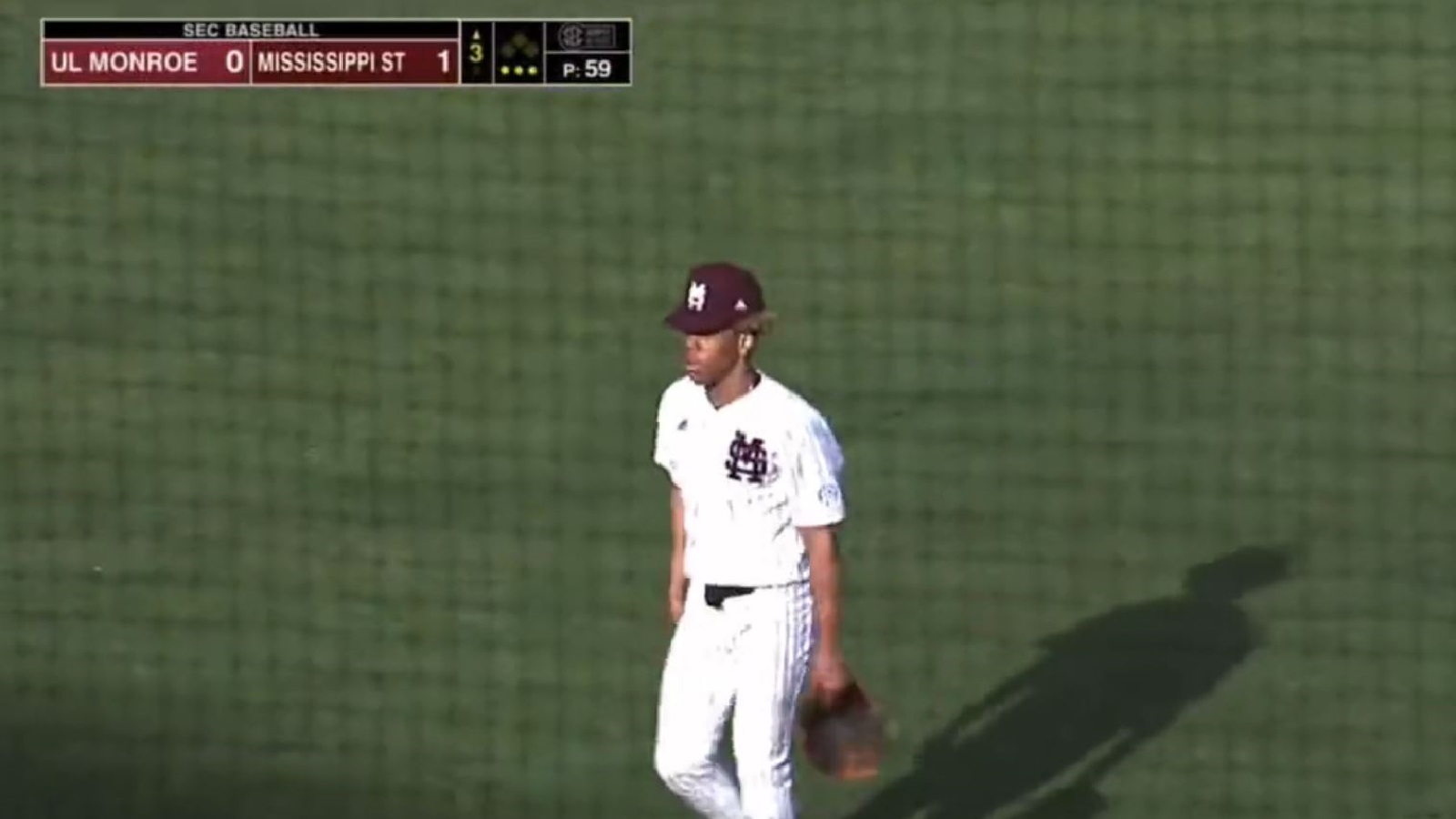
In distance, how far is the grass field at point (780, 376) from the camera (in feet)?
33.7

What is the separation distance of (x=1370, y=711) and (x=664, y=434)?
9.49 feet

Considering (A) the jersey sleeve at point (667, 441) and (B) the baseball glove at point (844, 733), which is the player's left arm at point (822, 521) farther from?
(A) the jersey sleeve at point (667, 441)

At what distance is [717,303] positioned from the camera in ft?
27.0

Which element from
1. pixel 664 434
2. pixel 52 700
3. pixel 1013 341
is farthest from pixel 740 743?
pixel 52 700

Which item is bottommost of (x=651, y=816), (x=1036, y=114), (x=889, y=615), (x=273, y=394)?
(x=651, y=816)

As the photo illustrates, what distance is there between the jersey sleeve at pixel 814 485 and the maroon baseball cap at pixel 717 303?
0.37 m

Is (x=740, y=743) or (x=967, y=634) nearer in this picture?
(x=740, y=743)

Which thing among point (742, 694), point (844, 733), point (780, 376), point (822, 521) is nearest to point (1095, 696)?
point (780, 376)

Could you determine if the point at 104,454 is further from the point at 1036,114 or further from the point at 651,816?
the point at 1036,114

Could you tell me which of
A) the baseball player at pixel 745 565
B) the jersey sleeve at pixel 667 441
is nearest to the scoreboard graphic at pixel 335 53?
the jersey sleeve at pixel 667 441

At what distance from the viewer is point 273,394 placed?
10711mm

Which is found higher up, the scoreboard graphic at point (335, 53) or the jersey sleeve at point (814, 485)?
the scoreboard graphic at point (335, 53)

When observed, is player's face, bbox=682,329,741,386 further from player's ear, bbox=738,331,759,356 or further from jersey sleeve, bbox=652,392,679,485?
jersey sleeve, bbox=652,392,679,485

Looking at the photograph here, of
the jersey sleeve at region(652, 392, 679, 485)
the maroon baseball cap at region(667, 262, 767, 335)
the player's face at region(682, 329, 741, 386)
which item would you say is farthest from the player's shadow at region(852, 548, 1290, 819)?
the maroon baseball cap at region(667, 262, 767, 335)
